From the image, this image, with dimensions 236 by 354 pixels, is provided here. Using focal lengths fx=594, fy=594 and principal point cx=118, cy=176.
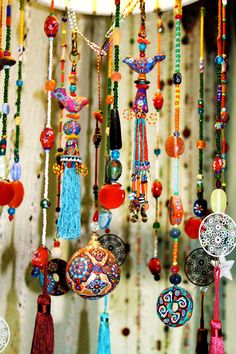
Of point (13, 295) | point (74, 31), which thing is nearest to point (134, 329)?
point (13, 295)

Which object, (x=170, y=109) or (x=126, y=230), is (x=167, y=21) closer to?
(x=170, y=109)

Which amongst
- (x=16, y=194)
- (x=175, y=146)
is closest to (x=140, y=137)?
(x=175, y=146)

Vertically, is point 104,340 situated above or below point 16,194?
below

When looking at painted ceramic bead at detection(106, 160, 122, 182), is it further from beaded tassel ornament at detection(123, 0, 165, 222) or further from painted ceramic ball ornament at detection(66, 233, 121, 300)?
painted ceramic ball ornament at detection(66, 233, 121, 300)

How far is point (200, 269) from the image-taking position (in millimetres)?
1491

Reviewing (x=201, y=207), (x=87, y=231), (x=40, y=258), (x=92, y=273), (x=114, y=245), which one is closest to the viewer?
(x=92, y=273)

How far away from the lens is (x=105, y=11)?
168 centimetres

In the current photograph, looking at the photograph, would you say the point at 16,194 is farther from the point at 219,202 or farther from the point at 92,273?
the point at 219,202

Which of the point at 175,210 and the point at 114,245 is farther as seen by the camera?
the point at 114,245

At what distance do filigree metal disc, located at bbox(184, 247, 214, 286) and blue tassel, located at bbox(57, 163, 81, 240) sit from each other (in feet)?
1.01

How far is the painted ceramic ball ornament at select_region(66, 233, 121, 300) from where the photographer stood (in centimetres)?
128

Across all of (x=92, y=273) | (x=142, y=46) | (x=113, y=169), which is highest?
(x=142, y=46)

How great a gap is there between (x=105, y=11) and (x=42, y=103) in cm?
32

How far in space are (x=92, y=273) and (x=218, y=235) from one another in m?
0.31
